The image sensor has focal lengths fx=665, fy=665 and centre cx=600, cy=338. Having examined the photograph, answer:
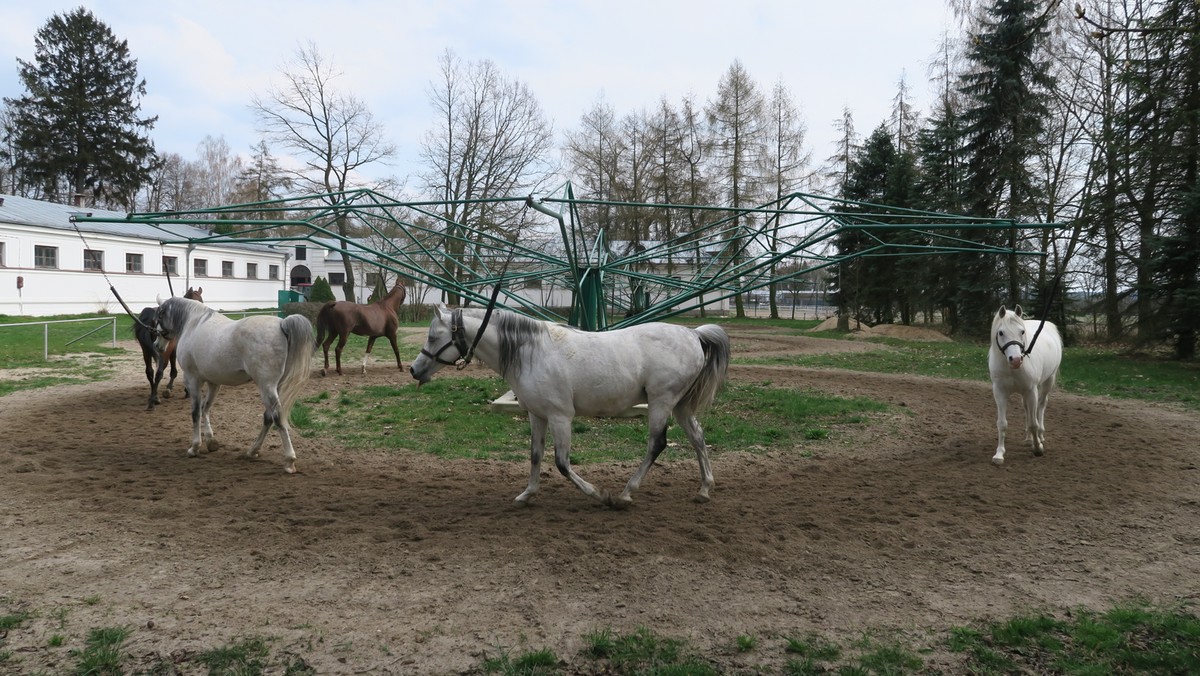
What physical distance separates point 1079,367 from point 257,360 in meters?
15.4

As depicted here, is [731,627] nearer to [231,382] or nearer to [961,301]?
[231,382]

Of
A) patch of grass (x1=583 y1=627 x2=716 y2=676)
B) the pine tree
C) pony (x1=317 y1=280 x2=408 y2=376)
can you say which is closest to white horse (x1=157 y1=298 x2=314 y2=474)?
patch of grass (x1=583 y1=627 x2=716 y2=676)

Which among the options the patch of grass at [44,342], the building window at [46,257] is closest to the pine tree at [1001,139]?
the patch of grass at [44,342]

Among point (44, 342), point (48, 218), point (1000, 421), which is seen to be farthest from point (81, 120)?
point (1000, 421)

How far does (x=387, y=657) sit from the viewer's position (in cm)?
297

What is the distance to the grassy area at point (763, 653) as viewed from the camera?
2.87m

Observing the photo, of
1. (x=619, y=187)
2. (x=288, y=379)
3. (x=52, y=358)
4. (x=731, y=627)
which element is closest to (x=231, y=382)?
(x=288, y=379)

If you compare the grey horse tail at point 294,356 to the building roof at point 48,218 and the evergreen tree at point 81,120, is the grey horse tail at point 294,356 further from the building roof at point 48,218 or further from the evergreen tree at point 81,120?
the evergreen tree at point 81,120

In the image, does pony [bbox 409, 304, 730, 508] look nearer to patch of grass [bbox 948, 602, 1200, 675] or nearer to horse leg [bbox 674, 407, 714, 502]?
horse leg [bbox 674, 407, 714, 502]

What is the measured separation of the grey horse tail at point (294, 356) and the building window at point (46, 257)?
2784 centimetres

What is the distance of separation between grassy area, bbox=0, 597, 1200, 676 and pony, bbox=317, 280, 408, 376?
33.2 ft

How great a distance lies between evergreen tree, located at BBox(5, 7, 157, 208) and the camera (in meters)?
38.0

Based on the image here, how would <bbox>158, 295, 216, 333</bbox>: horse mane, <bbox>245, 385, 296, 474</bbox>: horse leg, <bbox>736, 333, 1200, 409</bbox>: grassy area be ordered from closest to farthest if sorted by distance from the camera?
<bbox>245, 385, 296, 474</bbox>: horse leg → <bbox>158, 295, 216, 333</bbox>: horse mane → <bbox>736, 333, 1200, 409</bbox>: grassy area

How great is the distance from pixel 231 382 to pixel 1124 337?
62.7 ft
